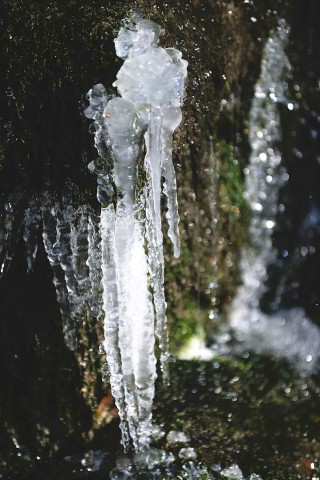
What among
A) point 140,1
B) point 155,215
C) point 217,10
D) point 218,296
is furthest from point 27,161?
point 218,296

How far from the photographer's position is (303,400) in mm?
2857

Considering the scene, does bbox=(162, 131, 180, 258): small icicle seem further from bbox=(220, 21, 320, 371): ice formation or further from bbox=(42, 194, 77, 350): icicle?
bbox=(220, 21, 320, 371): ice formation

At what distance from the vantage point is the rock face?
221 centimetres

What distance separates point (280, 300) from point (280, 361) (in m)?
0.66

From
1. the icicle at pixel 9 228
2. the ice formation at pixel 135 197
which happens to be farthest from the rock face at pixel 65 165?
the ice formation at pixel 135 197

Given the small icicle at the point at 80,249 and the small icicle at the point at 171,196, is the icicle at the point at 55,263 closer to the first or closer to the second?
the small icicle at the point at 80,249

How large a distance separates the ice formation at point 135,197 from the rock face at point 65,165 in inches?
4.9

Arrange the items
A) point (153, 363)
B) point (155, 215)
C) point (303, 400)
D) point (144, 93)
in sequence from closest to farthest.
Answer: point (144, 93) → point (155, 215) → point (153, 363) → point (303, 400)

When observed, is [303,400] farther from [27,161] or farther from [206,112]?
[27,161]

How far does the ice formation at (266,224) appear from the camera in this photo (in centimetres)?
354

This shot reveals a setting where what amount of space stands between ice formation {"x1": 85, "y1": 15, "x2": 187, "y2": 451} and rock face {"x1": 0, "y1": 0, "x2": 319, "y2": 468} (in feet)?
0.41

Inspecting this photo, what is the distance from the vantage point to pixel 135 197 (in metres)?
2.09

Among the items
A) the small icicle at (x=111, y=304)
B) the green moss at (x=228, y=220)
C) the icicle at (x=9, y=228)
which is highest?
the green moss at (x=228, y=220)

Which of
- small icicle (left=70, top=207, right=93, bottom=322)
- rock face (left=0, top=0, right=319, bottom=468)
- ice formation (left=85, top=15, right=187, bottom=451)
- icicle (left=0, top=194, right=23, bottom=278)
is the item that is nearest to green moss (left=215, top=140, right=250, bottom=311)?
rock face (left=0, top=0, right=319, bottom=468)
